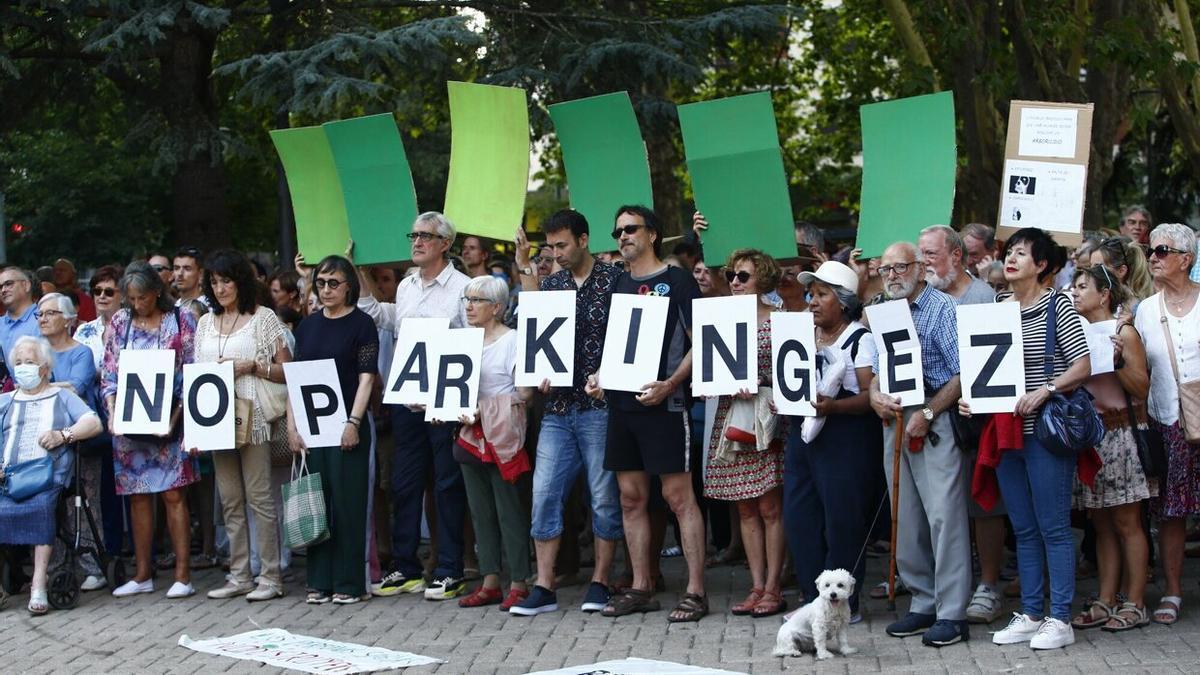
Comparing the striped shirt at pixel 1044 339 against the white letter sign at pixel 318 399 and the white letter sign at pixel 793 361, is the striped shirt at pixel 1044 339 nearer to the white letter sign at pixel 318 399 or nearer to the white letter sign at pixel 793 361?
the white letter sign at pixel 793 361

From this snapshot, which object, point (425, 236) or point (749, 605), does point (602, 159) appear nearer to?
point (425, 236)

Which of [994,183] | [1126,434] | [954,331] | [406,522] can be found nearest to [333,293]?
[406,522]

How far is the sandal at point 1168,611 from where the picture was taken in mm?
8469

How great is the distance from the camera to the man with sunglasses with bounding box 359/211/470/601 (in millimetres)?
10172

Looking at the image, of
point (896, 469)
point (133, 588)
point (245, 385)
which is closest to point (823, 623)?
point (896, 469)

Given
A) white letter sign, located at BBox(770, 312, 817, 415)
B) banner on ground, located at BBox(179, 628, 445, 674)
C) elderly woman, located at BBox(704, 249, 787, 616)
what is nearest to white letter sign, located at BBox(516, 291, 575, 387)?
elderly woman, located at BBox(704, 249, 787, 616)

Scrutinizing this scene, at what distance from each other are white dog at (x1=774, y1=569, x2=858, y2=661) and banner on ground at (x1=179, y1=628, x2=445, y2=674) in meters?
1.74

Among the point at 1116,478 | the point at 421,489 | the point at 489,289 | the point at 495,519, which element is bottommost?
the point at 495,519

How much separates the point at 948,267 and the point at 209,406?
4604mm

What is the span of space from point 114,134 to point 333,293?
10046 mm

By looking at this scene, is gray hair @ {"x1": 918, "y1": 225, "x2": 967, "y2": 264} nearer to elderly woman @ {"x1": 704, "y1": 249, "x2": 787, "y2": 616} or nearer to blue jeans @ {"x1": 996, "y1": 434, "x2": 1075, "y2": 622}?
elderly woman @ {"x1": 704, "y1": 249, "x2": 787, "y2": 616}

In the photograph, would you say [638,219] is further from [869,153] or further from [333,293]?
[333,293]

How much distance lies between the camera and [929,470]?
8336 mm

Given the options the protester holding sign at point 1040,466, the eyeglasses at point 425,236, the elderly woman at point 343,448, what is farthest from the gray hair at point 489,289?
the protester holding sign at point 1040,466
